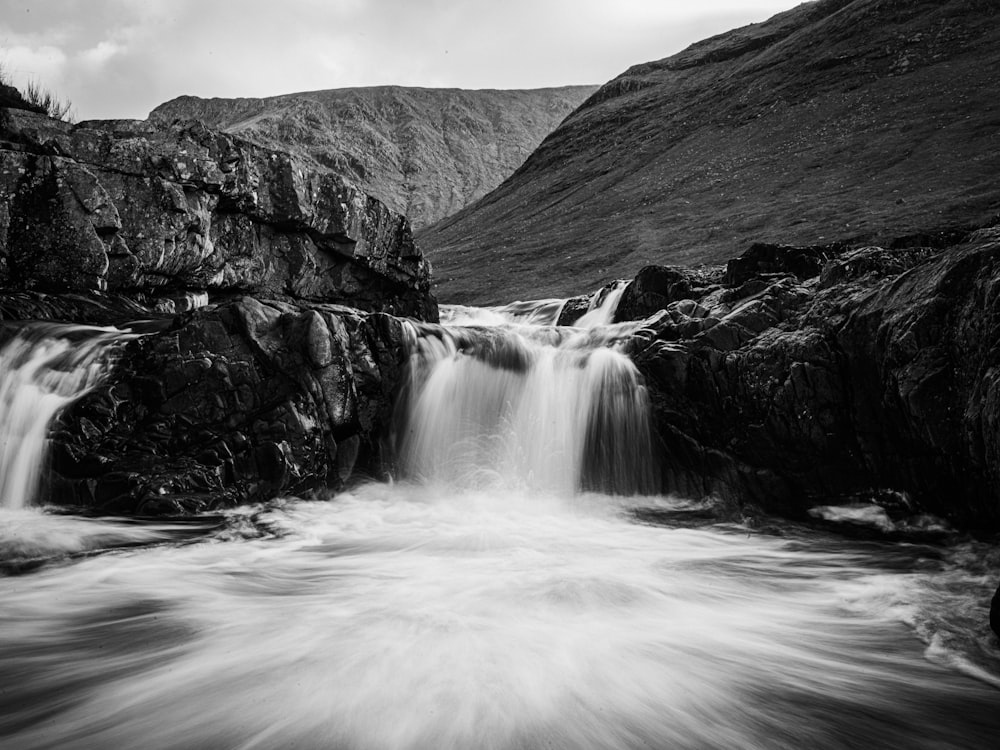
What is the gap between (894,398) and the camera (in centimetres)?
702

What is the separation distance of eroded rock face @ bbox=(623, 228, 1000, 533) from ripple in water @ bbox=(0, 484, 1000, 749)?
93cm

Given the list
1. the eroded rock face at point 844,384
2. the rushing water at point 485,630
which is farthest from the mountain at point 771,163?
the rushing water at point 485,630

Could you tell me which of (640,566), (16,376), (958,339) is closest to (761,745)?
(640,566)

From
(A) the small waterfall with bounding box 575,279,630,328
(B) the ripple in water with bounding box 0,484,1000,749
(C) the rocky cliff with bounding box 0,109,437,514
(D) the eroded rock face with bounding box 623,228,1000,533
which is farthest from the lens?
(A) the small waterfall with bounding box 575,279,630,328

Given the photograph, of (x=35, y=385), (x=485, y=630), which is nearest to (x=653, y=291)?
(x=485, y=630)

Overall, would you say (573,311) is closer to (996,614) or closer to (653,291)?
(653,291)

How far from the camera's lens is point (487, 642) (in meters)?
4.54

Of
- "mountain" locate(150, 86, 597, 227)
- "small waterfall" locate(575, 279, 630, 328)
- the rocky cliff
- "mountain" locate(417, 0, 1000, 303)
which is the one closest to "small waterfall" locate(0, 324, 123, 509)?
the rocky cliff

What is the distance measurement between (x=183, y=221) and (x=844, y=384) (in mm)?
11012

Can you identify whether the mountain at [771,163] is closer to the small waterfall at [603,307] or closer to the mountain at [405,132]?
the small waterfall at [603,307]

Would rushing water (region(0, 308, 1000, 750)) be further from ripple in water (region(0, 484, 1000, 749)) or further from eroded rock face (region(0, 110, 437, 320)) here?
eroded rock face (region(0, 110, 437, 320))

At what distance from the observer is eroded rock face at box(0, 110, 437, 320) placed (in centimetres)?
1030

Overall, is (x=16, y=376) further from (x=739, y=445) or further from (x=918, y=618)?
(x=918, y=618)

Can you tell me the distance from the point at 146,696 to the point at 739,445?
705 cm
